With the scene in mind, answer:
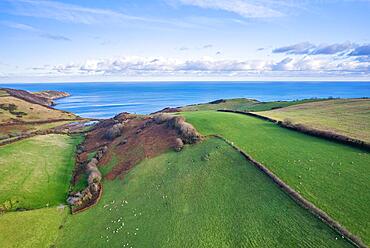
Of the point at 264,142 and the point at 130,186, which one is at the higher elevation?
the point at 264,142

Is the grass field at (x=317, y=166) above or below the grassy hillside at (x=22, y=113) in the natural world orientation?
above

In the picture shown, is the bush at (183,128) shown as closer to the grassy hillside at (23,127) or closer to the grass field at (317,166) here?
the grass field at (317,166)

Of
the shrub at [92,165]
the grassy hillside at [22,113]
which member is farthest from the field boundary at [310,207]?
the grassy hillside at [22,113]

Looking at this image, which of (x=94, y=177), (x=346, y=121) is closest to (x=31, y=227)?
(x=94, y=177)

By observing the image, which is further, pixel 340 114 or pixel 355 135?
pixel 340 114

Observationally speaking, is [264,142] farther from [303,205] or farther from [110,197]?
[110,197]

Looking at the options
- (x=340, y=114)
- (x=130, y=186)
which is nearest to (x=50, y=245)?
(x=130, y=186)

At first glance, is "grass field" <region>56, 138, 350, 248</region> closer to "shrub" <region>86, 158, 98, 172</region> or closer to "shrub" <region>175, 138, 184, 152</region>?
"shrub" <region>175, 138, 184, 152</region>
